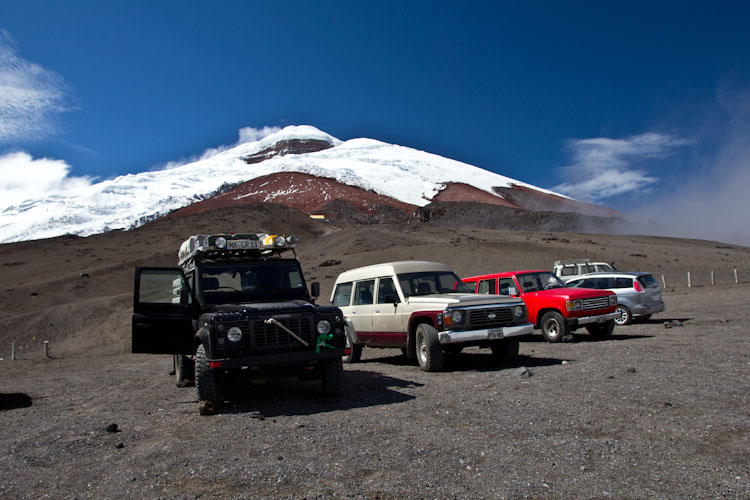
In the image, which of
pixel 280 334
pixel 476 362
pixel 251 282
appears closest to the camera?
pixel 280 334

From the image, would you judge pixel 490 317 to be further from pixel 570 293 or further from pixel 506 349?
pixel 570 293

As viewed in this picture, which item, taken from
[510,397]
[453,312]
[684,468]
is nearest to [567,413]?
[510,397]

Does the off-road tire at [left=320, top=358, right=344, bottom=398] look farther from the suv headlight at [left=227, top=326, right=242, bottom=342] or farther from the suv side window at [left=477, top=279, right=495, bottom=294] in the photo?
the suv side window at [left=477, top=279, right=495, bottom=294]

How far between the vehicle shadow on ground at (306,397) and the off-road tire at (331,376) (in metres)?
0.14

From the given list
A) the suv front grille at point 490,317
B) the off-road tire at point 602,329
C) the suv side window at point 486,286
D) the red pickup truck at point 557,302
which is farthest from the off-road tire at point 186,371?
the off-road tire at point 602,329

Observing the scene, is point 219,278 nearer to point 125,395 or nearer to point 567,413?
point 125,395

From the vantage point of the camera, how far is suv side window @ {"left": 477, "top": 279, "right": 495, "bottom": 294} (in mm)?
14328

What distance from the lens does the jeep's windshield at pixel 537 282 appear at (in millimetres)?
14023

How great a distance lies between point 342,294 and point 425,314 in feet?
10.6

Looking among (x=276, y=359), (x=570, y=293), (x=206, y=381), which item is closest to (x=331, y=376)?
(x=276, y=359)

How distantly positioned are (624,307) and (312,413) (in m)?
11.9

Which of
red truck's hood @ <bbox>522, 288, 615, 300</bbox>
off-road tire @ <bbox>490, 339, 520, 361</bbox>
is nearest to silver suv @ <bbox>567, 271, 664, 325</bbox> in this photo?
red truck's hood @ <bbox>522, 288, 615, 300</bbox>

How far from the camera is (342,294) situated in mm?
12812

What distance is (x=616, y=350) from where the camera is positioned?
11.1 meters
